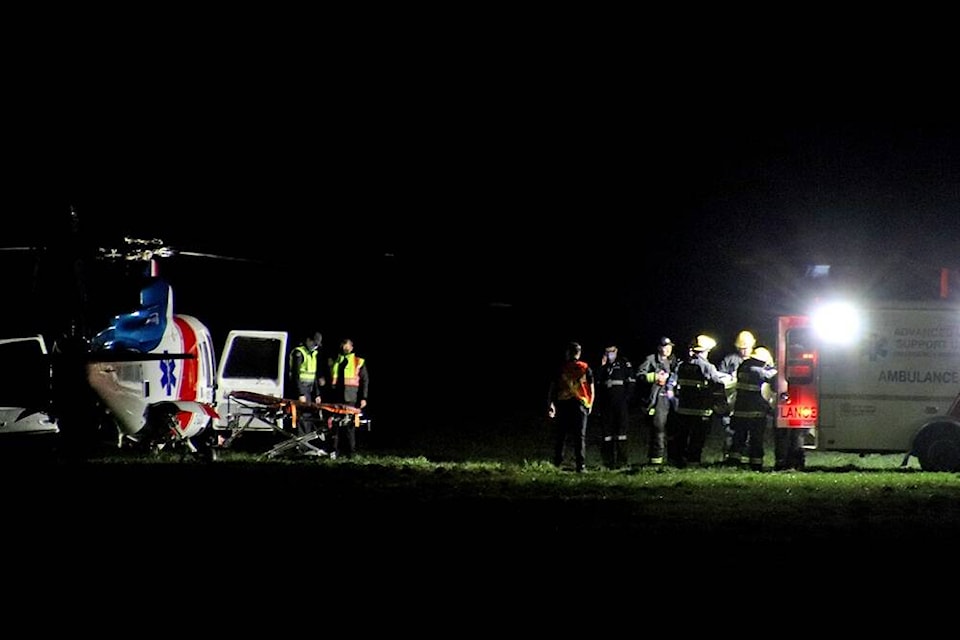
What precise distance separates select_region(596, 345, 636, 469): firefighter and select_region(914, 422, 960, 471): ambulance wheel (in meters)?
3.91

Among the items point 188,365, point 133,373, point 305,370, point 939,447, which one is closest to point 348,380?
point 305,370

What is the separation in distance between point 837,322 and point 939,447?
6.90 feet

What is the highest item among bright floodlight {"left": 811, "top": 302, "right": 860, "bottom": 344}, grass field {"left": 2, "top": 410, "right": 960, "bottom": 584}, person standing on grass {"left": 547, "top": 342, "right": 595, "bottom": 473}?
bright floodlight {"left": 811, "top": 302, "right": 860, "bottom": 344}

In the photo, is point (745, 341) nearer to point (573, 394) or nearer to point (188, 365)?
point (573, 394)

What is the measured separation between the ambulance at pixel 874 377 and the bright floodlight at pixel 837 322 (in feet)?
0.04

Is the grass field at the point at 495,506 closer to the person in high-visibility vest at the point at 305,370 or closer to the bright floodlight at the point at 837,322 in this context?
the bright floodlight at the point at 837,322

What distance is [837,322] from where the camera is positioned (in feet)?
56.5

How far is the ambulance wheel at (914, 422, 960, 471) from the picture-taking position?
16.4 m

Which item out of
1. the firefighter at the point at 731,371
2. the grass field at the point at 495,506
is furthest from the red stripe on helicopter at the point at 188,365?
the firefighter at the point at 731,371

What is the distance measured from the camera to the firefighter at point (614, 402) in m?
17.9

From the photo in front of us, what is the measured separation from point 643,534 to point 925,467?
7955mm

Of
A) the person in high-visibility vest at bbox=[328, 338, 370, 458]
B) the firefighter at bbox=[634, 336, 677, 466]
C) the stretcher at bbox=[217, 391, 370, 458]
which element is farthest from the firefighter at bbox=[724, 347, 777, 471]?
the person in high-visibility vest at bbox=[328, 338, 370, 458]

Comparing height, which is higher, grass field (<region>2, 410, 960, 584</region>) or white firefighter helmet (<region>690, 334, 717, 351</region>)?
white firefighter helmet (<region>690, 334, 717, 351</region>)

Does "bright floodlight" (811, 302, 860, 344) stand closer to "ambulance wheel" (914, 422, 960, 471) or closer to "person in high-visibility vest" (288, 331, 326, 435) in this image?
"ambulance wheel" (914, 422, 960, 471)
